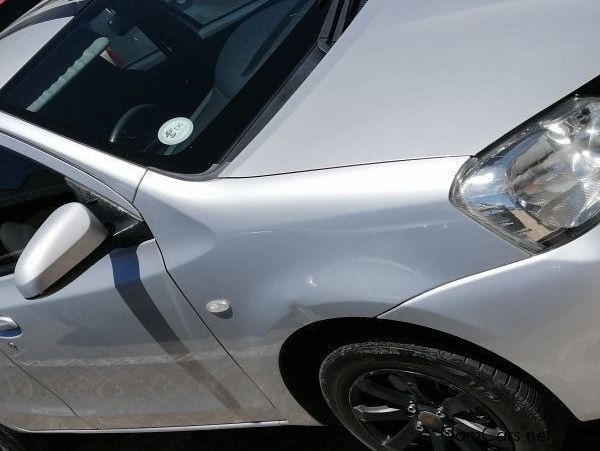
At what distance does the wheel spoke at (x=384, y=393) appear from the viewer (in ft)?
7.47

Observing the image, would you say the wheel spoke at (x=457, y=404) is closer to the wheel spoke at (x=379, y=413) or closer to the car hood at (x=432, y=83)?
the wheel spoke at (x=379, y=413)

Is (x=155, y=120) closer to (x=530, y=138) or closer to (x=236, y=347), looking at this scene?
(x=236, y=347)

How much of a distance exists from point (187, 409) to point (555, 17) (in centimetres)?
155

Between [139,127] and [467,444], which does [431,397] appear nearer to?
[467,444]

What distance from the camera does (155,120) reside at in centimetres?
240

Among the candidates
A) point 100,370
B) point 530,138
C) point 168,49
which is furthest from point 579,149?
point 100,370

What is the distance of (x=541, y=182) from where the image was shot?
6.20 feet

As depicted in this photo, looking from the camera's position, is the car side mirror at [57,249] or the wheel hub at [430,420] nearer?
the car side mirror at [57,249]

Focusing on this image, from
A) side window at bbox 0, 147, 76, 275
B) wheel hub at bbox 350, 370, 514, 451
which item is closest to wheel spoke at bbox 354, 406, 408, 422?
wheel hub at bbox 350, 370, 514, 451

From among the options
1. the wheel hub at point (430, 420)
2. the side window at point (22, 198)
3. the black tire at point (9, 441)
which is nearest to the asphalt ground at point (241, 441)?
the black tire at point (9, 441)

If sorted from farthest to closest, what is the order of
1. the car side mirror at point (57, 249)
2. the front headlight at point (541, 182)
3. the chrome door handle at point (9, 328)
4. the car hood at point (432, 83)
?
1. the chrome door handle at point (9, 328)
2. the car side mirror at point (57, 249)
3. the car hood at point (432, 83)
4. the front headlight at point (541, 182)

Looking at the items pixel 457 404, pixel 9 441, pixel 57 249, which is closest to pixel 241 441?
pixel 9 441

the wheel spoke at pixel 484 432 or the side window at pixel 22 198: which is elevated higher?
the side window at pixel 22 198

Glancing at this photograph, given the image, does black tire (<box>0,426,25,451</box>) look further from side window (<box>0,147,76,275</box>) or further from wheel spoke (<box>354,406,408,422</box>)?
wheel spoke (<box>354,406,408,422</box>)
